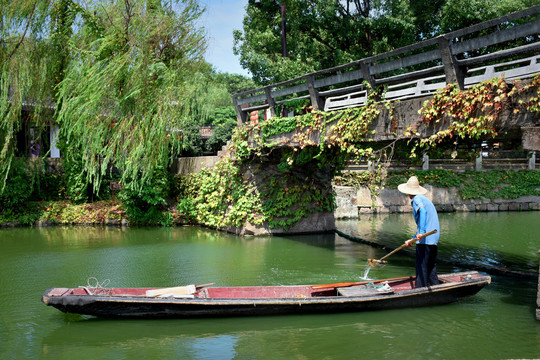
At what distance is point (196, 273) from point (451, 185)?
16433 millimetres

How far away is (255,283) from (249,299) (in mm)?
2450

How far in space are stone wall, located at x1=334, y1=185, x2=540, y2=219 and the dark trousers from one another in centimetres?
1409

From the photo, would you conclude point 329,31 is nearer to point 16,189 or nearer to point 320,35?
point 320,35

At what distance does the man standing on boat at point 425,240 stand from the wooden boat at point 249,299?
0.81 feet

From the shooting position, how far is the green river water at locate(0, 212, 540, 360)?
611cm

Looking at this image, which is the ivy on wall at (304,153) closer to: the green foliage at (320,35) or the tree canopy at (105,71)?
the tree canopy at (105,71)

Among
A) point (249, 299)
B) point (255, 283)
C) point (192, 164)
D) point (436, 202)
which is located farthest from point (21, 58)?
point (436, 202)

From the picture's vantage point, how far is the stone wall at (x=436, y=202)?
22.5m

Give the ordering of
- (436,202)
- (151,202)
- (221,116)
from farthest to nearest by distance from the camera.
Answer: (221,116)
(436,202)
(151,202)

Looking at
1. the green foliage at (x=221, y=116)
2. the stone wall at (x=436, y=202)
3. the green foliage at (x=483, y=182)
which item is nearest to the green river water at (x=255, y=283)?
the stone wall at (x=436, y=202)

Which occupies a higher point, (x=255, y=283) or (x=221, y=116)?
(x=221, y=116)

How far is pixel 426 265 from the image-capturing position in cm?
757

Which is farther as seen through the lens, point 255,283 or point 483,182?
point 483,182

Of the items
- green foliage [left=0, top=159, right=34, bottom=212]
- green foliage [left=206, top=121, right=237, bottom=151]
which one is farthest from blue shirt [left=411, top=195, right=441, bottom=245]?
green foliage [left=206, top=121, right=237, bottom=151]
